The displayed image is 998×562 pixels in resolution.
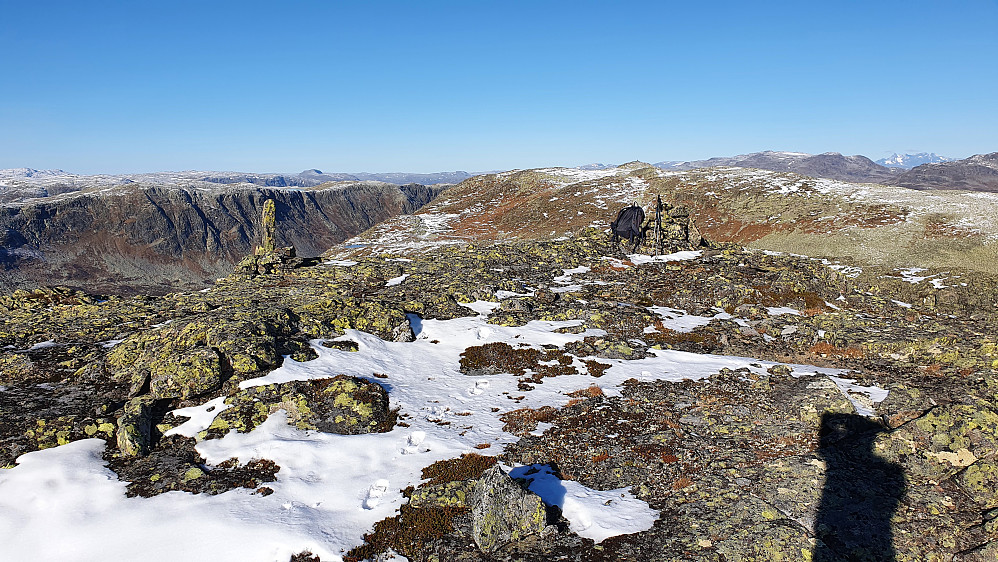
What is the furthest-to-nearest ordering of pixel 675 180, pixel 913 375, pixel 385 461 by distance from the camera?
1. pixel 675 180
2. pixel 913 375
3. pixel 385 461

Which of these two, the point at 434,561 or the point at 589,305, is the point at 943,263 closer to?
the point at 589,305

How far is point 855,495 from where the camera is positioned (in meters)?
12.7

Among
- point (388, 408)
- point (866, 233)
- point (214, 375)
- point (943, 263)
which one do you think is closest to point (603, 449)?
point (388, 408)

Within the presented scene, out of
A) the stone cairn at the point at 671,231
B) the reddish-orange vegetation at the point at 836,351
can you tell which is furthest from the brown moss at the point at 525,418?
the stone cairn at the point at 671,231

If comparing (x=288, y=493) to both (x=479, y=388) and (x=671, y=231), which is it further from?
(x=671, y=231)

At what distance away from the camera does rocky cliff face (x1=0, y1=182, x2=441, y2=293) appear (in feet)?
375

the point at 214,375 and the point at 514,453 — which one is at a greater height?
the point at 214,375

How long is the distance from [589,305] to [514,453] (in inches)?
684

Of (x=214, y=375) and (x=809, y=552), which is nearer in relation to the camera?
(x=809, y=552)

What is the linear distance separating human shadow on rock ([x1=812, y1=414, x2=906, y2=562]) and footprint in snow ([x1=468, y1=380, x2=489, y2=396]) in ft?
41.4

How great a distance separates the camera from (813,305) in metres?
32.4

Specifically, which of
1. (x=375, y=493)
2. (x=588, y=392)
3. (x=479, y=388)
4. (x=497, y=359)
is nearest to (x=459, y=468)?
(x=375, y=493)

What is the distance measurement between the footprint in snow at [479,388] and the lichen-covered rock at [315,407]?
12.5 feet

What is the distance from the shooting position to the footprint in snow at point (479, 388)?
20.5 m
